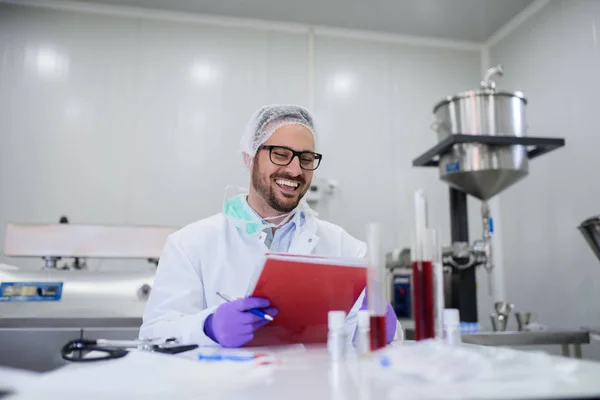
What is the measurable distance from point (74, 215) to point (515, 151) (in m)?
2.23

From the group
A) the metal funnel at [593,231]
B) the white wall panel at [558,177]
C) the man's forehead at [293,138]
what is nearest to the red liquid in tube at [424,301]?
the man's forehead at [293,138]

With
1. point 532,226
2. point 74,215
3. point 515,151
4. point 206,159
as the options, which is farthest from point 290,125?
point 532,226

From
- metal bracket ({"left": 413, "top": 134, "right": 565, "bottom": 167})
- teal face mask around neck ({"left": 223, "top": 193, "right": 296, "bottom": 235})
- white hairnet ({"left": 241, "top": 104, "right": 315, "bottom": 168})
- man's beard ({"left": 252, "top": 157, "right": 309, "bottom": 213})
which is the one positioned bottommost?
teal face mask around neck ({"left": 223, "top": 193, "right": 296, "bottom": 235})

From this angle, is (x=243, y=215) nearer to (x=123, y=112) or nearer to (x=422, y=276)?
(x=422, y=276)

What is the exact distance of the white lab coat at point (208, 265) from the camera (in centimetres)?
127

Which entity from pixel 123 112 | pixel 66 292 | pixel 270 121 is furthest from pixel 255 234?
pixel 123 112

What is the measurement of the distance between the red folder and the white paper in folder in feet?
0.77

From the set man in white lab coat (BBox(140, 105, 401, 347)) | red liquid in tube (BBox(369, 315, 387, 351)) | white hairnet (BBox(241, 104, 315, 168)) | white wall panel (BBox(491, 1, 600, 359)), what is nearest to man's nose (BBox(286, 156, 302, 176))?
man in white lab coat (BBox(140, 105, 401, 347))

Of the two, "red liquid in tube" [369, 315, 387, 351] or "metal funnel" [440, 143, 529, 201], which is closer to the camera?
"red liquid in tube" [369, 315, 387, 351]

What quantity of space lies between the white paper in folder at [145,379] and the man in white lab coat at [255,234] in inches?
22.2

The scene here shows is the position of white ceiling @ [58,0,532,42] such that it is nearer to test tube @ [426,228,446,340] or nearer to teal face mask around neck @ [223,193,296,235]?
teal face mask around neck @ [223,193,296,235]

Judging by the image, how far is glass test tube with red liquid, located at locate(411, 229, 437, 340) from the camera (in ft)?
2.47

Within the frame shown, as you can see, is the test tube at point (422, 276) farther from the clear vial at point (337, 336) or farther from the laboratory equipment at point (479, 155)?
the laboratory equipment at point (479, 155)

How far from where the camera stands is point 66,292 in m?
2.06
